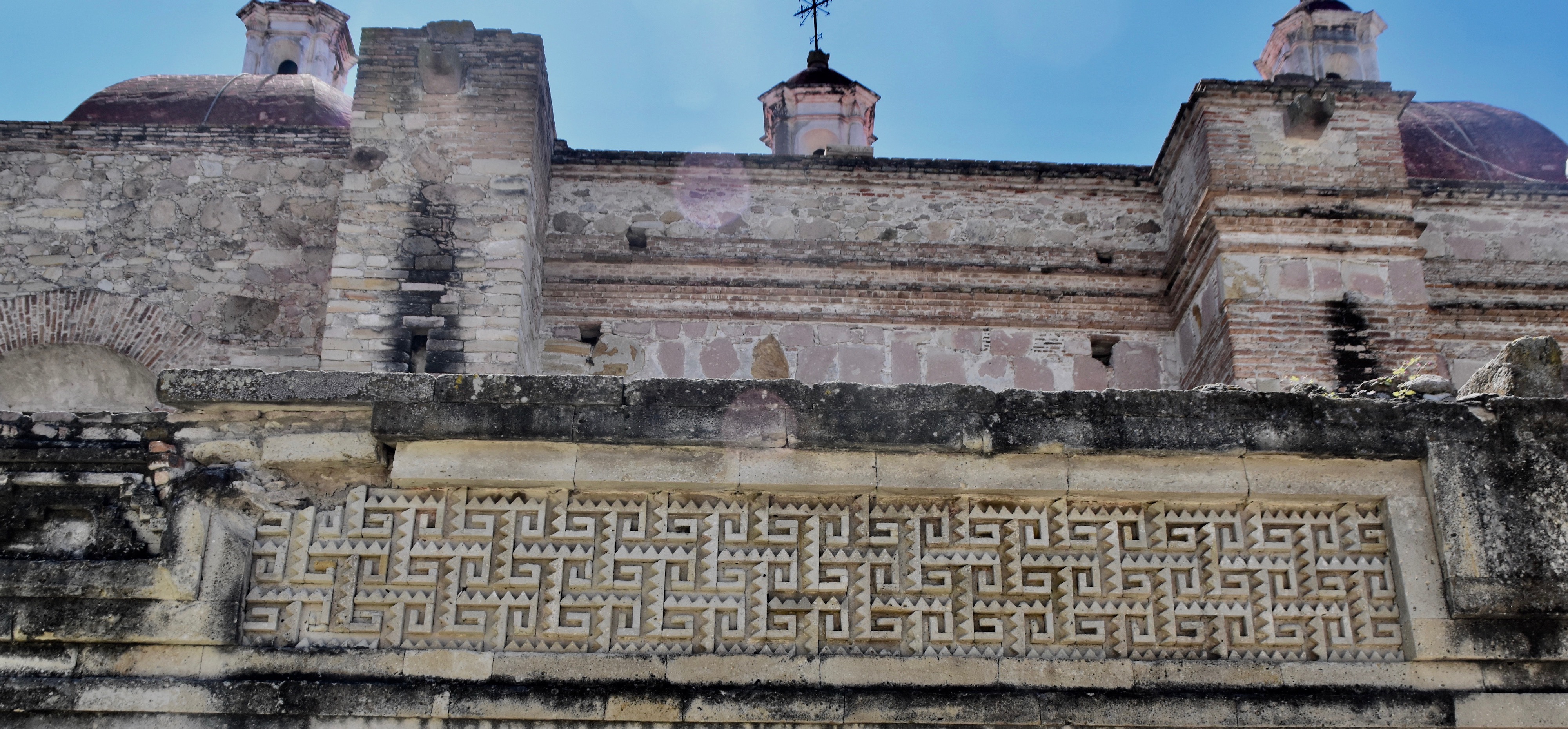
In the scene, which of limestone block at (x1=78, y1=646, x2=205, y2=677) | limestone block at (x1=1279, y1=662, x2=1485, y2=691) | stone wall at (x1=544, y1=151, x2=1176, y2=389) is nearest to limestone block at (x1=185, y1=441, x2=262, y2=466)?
limestone block at (x1=78, y1=646, x2=205, y2=677)

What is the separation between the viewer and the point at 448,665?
374 cm

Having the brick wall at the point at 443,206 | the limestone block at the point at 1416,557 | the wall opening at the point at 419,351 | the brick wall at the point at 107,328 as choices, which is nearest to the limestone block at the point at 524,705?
the limestone block at the point at 1416,557

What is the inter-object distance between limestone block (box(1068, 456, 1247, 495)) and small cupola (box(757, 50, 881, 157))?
9208mm

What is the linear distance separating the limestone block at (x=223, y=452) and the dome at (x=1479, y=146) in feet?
33.7

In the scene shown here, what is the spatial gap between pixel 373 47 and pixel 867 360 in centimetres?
401

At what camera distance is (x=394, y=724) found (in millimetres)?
3660

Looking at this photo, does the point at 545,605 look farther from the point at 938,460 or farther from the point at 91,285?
the point at 91,285

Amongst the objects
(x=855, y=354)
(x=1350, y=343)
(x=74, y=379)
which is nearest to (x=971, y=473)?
(x=855, y=354)

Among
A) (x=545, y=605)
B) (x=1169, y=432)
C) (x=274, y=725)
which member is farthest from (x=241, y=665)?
(x=1169, y=432)

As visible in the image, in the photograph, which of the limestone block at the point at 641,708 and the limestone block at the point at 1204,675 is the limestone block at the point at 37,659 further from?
the limestone block at the point at 1204,675

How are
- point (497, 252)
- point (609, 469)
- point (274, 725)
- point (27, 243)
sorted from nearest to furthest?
point (274, 725)
point (609, 469)
point (497, 252)
point (27, 243)

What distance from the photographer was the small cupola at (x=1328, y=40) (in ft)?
42.8

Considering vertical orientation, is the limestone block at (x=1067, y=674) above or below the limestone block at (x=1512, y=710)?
above

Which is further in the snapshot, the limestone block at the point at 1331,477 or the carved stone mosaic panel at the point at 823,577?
the limestone block at the point at 1331,477
